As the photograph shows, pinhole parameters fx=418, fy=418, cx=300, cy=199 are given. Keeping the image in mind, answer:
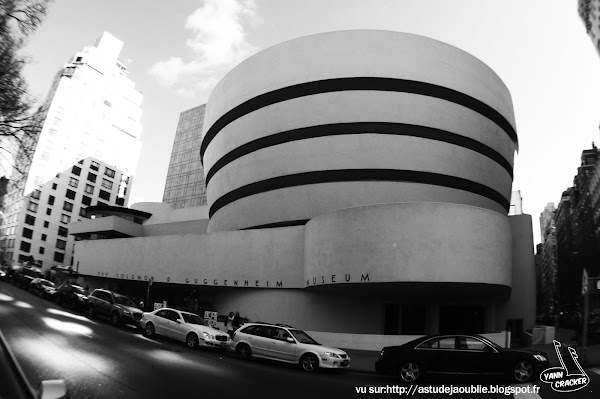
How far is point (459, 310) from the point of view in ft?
94.6

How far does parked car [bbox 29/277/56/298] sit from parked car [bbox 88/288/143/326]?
9764mm

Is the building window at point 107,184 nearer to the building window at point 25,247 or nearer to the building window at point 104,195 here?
the building window at point 104,195

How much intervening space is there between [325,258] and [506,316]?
15.8 m

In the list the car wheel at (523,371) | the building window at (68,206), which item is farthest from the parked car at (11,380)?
the building window at (68,206)

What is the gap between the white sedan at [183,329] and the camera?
55.4ft

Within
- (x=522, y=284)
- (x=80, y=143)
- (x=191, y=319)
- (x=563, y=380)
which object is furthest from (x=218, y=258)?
(x=80, y=143)

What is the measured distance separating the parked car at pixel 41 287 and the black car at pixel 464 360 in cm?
2855

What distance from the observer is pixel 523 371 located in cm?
1182

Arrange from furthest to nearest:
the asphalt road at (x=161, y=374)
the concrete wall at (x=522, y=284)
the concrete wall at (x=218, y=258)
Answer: the concrete wall at (x=522, y=284), the concrete wall at (x=218, y=258), the asphalt road at (x=161, y=374)

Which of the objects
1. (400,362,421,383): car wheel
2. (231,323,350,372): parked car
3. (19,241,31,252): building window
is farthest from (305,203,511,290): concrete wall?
(19,241,31,252): building window

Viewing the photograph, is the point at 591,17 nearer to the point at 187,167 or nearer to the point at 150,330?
the point at 187,167

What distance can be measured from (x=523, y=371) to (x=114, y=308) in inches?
754

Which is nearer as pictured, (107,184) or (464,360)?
(464,360)

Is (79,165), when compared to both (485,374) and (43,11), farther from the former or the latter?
(485,374)
